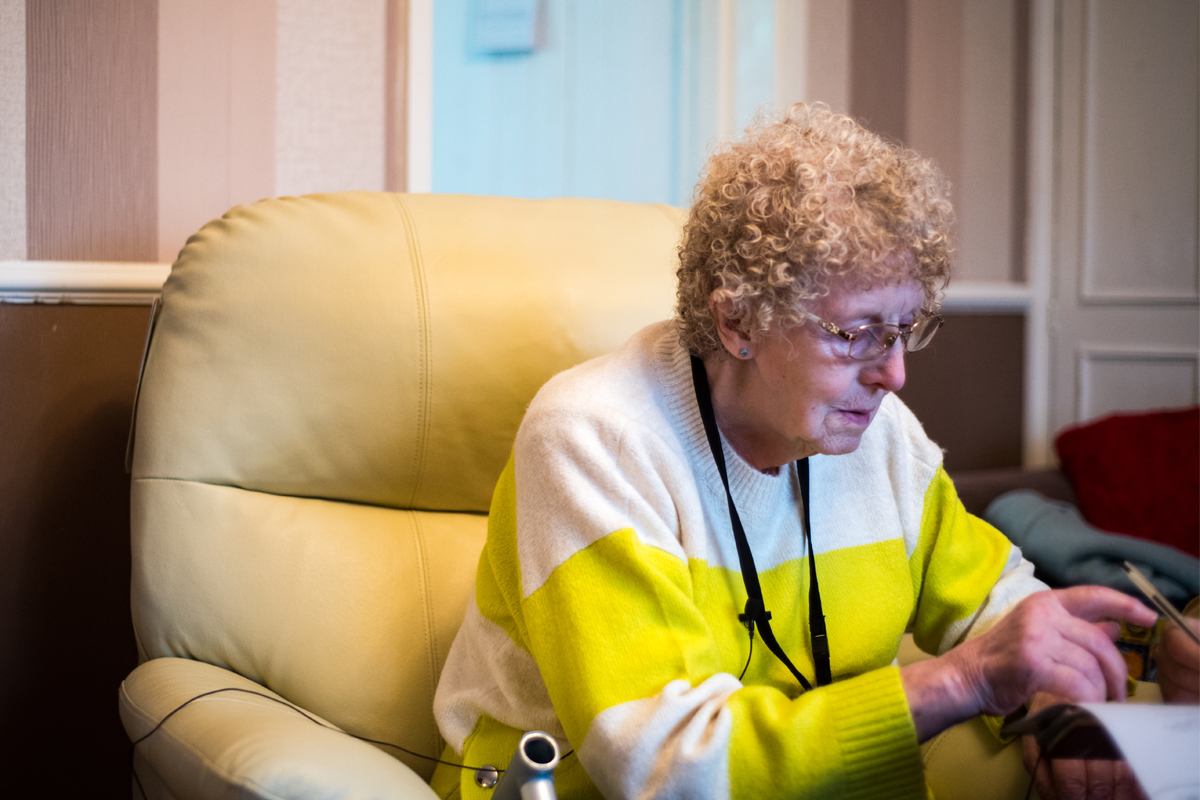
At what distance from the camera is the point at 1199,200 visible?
2.82 m

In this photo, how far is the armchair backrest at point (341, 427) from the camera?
1.38 meters

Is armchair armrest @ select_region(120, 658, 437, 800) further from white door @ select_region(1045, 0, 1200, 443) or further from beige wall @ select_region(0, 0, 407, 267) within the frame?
white door @ select_region(1045, 0, 1200, 443)

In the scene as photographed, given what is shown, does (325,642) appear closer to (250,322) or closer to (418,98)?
(250,322)

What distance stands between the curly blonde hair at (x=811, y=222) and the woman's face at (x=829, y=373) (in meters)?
0.02

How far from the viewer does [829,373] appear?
1.15 meters

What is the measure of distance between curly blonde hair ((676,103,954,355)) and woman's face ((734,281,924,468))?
0.02 metres

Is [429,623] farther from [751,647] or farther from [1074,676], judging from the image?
[1074,676]

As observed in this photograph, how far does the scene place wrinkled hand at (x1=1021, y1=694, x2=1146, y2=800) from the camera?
91 centimetres

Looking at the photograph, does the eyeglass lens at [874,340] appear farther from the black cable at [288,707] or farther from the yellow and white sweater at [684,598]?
the black cable at [288,707]

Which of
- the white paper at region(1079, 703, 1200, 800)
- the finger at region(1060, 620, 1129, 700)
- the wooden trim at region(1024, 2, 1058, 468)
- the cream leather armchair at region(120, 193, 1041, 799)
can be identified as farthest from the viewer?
the wooden trim at region(1024, 2, 1058, 468)

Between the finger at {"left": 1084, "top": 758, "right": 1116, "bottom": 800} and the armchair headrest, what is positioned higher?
the armchair headrest

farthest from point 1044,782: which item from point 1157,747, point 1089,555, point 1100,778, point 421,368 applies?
point 1089,555

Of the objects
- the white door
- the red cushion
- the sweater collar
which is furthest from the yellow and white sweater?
the white door

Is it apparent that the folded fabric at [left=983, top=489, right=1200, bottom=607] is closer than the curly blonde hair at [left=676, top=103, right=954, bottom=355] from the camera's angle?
No
